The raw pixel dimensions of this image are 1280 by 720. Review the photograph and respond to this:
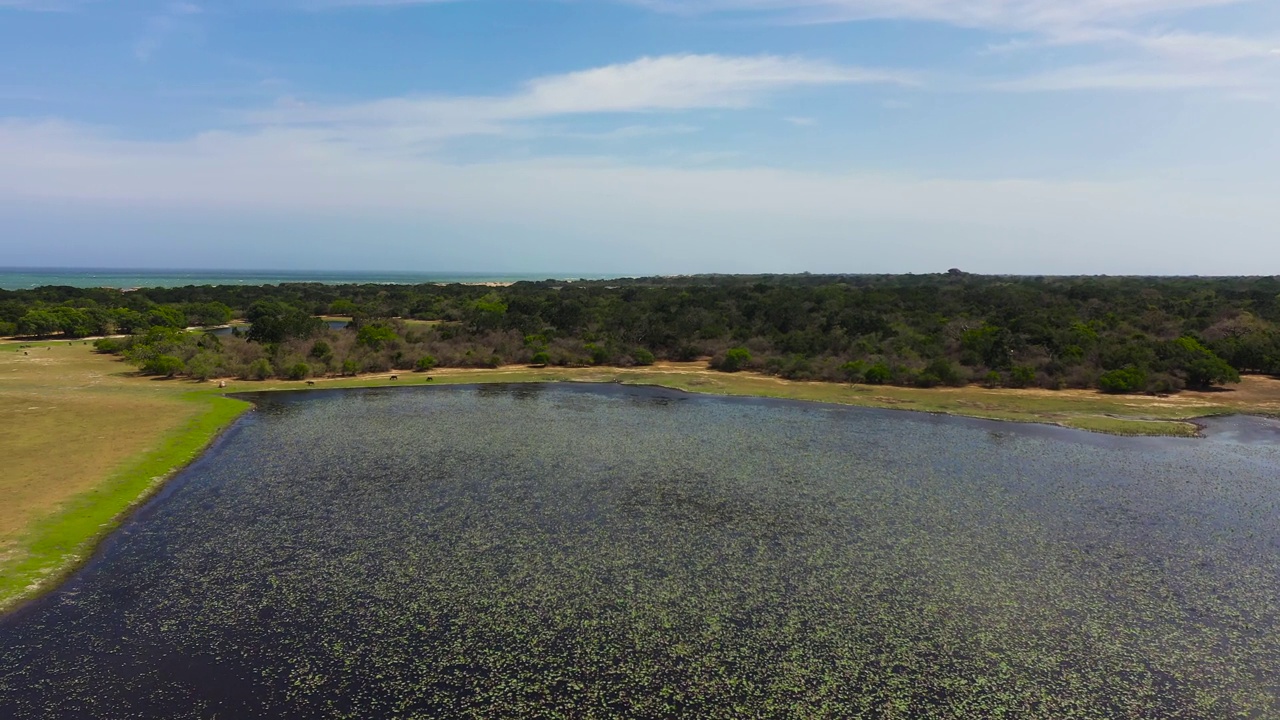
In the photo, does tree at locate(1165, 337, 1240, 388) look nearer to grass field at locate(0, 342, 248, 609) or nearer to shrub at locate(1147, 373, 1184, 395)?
shrub at locate(1147, 373, 1184, 395)

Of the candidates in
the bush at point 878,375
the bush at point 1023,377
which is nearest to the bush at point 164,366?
the bush at point 878,375

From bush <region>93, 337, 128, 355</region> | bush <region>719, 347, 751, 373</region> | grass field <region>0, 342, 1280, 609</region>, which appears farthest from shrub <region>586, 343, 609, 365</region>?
bush <region>93, 337, 128, 355</region>

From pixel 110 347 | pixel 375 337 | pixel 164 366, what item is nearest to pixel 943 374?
pixel 375 337

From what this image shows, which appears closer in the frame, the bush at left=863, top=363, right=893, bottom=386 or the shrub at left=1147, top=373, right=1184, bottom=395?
the shrub at left=1147, top=373, right=1184, bottom=395

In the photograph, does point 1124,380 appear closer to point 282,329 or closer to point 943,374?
point 943,374

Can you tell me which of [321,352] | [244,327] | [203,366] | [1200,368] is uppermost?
[1200,368]

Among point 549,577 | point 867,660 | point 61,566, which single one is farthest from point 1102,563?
point 61,566
